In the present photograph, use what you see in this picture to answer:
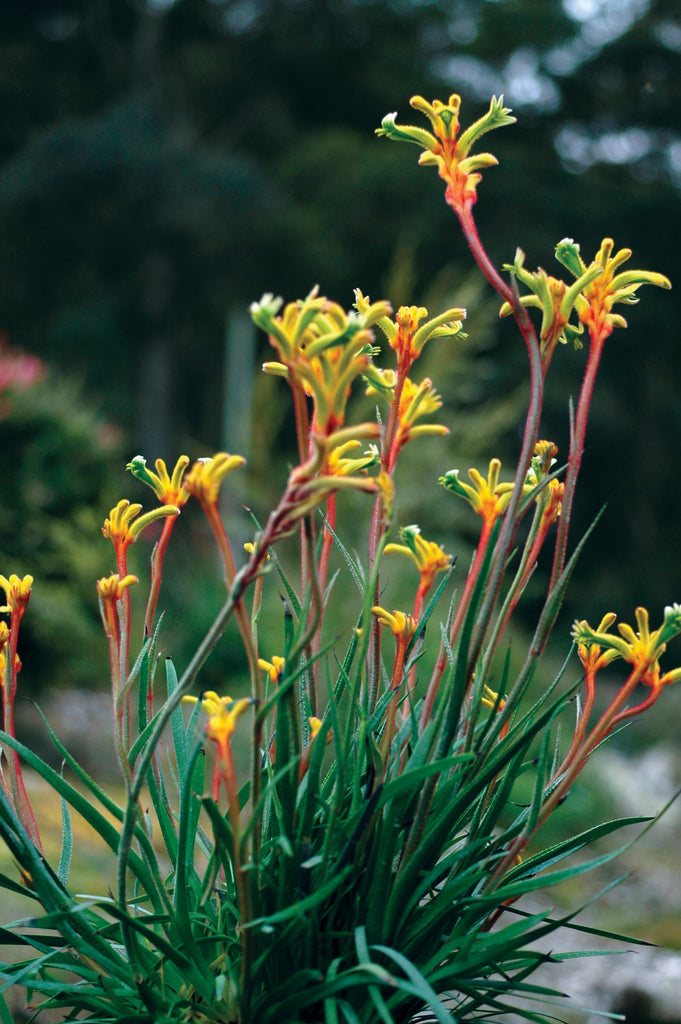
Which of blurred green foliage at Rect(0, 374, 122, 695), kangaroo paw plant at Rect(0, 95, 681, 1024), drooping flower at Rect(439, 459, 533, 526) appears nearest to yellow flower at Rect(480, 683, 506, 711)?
kangaroo paw plant at Rect(0, 95, 681, 1024)

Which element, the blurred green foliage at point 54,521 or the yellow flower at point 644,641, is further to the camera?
the blurred green foliage at point 54,521

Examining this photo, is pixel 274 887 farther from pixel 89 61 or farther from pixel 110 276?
pixel 89 61

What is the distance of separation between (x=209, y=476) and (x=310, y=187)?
1106cm

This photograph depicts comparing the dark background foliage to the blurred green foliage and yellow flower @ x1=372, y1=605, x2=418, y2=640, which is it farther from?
yellow flower @ x1=372, y1=605, x2=418, y2=640

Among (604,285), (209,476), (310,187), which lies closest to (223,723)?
(209,476)

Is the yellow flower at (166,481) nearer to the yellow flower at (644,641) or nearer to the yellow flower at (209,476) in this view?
the yellow flower at (209,476)

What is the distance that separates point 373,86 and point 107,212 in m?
3.72

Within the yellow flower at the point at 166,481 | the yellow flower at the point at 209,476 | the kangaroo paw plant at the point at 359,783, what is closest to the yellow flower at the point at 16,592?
the kangaroo paw plant at the point at 359,783

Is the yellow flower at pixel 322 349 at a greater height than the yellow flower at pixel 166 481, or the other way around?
the yellow flower at pixel 166 481

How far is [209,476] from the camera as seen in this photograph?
1.61 feet

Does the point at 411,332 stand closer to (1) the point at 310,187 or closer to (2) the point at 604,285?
(2) the point at 604,285

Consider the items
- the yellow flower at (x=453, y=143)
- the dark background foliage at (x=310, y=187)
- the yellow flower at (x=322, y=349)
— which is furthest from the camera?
the dark background foliage at (x=310, y=187)

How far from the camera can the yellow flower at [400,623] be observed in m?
0.62

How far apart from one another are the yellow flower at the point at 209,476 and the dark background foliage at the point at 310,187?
29.1ft
